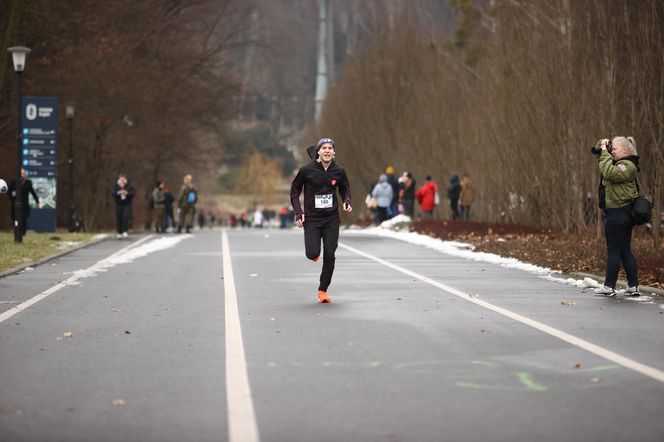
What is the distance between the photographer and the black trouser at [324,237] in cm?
1534

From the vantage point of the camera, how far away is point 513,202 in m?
36.3

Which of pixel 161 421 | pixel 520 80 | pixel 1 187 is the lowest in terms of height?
pixel 161 421

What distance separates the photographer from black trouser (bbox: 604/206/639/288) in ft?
51.4

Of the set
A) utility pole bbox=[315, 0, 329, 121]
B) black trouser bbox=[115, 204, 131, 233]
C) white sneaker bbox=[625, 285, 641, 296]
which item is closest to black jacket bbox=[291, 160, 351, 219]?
white sneaker bbox=[625, 285, 641, 296]

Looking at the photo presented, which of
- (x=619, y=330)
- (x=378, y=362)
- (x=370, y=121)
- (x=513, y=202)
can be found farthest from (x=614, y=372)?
(x=370, y=121)

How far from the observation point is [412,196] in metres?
47.5

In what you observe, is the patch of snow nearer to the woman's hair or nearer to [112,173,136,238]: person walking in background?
the woman's hair

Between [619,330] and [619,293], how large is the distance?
4090mm

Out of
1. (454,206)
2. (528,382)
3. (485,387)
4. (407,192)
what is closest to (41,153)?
(454,206)

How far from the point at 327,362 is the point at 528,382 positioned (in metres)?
1.67

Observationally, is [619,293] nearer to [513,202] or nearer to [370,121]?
[513,202]

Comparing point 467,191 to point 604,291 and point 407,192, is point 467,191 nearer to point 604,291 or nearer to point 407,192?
point 407,192

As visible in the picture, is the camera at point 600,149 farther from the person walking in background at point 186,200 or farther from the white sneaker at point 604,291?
the person walking in background at point 186,200

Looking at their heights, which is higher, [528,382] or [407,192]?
[407,192]
